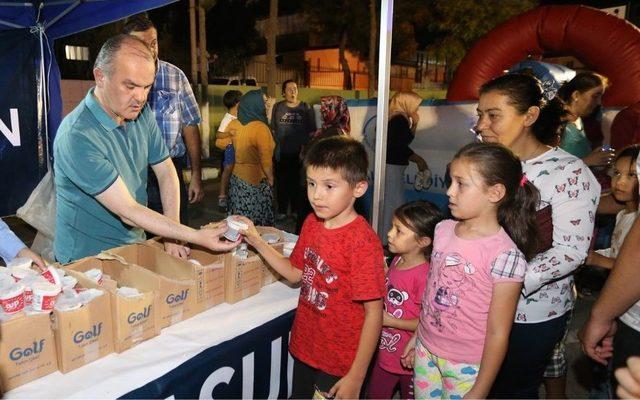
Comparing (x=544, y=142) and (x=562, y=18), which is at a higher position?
(x=562, y=18)

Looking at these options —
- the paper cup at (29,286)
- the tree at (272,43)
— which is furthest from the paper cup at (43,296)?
the tree at (272,43)

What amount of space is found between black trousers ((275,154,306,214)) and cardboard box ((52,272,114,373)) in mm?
4612

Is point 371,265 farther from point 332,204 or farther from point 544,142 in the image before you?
point 544,142

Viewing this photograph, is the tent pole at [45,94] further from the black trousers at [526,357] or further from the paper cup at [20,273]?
the black trousers at [526,357]

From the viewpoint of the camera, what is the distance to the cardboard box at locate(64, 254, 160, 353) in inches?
62.5

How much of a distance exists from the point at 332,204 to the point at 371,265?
0.25 m

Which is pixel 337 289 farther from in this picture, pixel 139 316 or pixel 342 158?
pixel 139 316

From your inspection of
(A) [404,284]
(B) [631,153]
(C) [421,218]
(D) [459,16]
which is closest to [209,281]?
(A) [404,284]

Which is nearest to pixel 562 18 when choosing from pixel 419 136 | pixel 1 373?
pixel 419 136

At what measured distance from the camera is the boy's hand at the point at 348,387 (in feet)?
5.34

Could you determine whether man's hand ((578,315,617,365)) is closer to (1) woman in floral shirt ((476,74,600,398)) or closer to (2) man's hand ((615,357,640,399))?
(1) woman in floral shirt ((476,74,600,398))

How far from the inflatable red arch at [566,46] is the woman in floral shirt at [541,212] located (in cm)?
402

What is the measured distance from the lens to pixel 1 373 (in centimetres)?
137

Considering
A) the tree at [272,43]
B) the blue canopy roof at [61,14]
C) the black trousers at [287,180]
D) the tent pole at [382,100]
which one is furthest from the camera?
the tree at [272,43]
